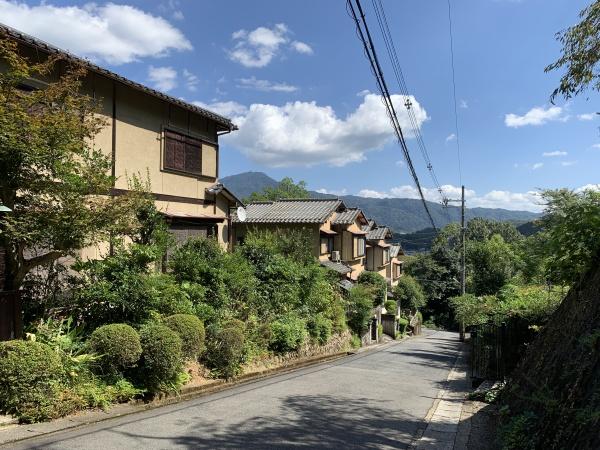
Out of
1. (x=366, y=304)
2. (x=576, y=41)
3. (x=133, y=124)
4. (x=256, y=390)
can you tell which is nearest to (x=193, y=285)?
(x=256, y=390)

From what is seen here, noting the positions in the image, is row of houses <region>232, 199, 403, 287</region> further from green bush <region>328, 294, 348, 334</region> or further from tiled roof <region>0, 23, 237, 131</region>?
tiled roof <region>0, 23, 237, 131</region>

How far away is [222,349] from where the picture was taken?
10.3 meters

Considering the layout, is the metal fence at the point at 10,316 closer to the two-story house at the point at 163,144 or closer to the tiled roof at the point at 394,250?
the two-story house at the point at 163,144

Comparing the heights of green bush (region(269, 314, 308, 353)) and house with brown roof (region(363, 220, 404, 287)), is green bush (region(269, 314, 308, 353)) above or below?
below

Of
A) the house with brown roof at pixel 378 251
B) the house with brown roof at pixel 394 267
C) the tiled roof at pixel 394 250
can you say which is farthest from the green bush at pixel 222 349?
the tiled roof at pixel 394 250

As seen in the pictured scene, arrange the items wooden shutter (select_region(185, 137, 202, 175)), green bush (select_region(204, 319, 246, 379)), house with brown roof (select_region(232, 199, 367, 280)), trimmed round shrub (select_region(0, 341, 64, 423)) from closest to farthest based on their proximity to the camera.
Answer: trimmed round shrub (select_region(0, 341, 64, 423)) < green bush (select_region(204, 319, 246, 379)) < wooden shutter (select_region(185, 137, 202, 175)) < house with brown roof (select_region(232, 199, 367, 280))

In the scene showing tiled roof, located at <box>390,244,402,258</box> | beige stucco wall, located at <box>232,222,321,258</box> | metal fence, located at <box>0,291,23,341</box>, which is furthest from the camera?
tiled roof, located at <box>390,244,402,258</box>

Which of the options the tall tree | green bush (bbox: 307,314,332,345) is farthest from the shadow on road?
green bush (bbox: 307,314,332,345)

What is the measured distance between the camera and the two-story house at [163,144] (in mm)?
12102

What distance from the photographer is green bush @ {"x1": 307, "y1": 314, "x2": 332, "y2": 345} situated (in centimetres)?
1641

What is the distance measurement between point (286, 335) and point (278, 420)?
607 centimetres

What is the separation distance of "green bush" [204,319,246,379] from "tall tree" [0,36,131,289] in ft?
11.8

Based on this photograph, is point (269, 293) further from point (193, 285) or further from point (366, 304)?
point (366, 304)

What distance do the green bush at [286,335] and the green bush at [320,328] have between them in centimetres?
172
